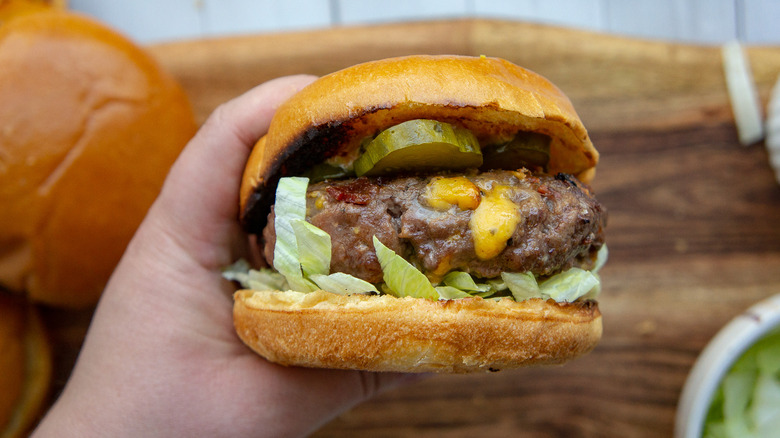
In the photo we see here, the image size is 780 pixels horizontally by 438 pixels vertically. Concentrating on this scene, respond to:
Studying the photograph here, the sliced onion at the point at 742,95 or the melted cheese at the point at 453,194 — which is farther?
the sliced onion at the point at 742,95

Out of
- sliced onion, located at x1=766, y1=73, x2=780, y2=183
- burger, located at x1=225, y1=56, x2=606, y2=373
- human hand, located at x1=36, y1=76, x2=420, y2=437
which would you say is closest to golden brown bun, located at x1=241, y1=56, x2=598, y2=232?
burger, located at x1=225, y1=56, x2=606, y2=373

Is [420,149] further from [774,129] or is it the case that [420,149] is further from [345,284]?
[774,129]

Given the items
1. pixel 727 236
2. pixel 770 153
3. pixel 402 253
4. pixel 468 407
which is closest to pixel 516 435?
pixel 468 407

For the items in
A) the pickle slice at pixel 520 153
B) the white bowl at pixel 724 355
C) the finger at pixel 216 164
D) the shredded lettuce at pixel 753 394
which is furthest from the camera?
the shredded lettuce at pixel 753 394

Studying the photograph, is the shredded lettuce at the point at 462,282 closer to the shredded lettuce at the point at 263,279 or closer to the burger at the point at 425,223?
the burger at the point at 425,223

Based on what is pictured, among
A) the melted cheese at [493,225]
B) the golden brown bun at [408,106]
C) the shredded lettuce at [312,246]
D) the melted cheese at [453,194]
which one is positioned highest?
the golden brown bun at [408,106]

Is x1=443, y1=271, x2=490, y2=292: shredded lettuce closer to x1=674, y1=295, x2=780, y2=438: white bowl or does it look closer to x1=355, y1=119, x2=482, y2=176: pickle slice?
x1=355, y1=119, x2=482, y2=176: pickle slice

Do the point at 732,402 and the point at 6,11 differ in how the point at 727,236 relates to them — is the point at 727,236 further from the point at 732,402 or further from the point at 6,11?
the point at 6,11

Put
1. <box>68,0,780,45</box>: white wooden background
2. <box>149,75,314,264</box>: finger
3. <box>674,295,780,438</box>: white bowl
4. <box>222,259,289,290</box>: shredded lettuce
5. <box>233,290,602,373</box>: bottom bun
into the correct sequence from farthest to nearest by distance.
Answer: <box>68,0,780,45</box>: white wooden background < <box>674,295,780,438</box>: white bowl < <box>149,75,314,264</box>: finger < <box>222,259,289,290</box>: shredded lettuce < <box>233,290,602,373</box>: bottom bun

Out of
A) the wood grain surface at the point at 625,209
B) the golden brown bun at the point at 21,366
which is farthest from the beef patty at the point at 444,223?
the golden brown bun at the point at 21,366
